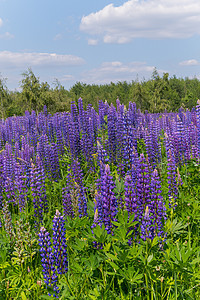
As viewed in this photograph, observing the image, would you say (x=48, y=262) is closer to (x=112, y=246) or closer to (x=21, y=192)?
(x=112, y=246)

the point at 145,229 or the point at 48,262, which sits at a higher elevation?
the point at 145,229

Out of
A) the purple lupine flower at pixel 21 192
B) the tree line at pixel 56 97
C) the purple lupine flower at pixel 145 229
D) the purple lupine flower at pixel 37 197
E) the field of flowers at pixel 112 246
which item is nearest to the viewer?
the field of flowers at pixel 112 246

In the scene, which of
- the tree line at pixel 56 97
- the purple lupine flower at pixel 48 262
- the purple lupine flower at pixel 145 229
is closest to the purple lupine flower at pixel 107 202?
the purple lupine flower at pixel 145 229

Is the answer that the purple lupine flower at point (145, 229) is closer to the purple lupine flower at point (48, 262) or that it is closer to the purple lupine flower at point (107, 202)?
the purple lupine flower at point (107, 202)

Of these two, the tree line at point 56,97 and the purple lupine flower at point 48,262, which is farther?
the tree line at point 56,97

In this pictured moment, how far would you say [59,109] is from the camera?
3061cm

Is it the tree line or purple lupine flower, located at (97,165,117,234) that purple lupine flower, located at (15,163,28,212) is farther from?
the tree line

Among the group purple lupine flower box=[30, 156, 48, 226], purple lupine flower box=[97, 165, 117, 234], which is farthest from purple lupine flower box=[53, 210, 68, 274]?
purple lupine flower box=[30, 156, 48, 226]

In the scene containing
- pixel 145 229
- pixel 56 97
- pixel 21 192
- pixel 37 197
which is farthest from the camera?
pixel 56 97

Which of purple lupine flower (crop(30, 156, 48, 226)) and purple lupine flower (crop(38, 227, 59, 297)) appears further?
purple lupine flower (crop(30, 156, 48, 226))

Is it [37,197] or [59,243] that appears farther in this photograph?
[37,197]

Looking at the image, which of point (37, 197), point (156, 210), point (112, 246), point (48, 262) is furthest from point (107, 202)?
point (37, 197)

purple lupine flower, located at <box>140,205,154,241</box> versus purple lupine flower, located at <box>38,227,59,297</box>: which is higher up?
purple lupine flower, located at <box>140,205,154,241</box>

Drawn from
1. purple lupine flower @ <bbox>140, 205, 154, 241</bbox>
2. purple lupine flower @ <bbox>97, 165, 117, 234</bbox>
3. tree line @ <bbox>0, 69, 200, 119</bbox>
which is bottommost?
purple lupine flower @ <bbox>140, 205, 154, 241</bbox>
